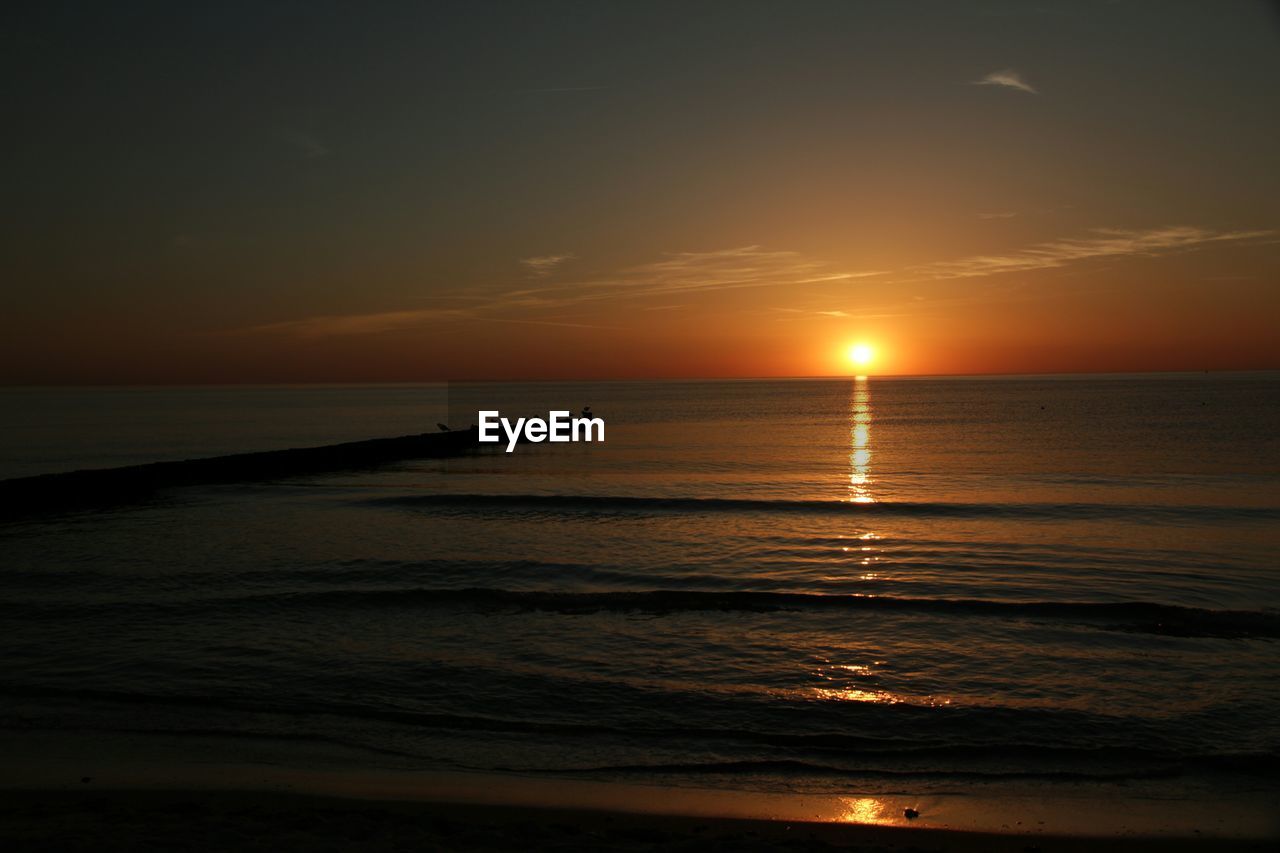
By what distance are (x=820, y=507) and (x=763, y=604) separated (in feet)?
43.6

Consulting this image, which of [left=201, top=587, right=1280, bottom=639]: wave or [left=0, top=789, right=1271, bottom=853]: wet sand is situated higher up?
[left=0, top=789, right=1271, bottom=853]: wet sand

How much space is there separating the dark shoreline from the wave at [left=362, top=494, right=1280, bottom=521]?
8.28 metres

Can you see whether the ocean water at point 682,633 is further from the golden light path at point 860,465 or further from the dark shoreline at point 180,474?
the dark shoreline at point 180,474

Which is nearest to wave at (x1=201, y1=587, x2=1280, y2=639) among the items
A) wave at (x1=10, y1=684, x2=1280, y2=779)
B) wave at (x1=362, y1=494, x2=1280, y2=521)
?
wave at (x1=10, y1=684, x2=1280, y2=779)

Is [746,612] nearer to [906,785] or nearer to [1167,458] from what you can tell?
[906,785]

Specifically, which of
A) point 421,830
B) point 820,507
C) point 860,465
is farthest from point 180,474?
point 421,830

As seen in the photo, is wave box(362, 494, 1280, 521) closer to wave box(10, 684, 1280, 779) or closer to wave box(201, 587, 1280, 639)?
wave box(201, 587, 1280, 639)

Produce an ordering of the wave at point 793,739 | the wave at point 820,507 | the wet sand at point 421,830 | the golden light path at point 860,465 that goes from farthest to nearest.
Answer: the golden light path at point 860,465 → the wave at point 820,507 → the wave at point 793,739 → the wet sand at point 421,830

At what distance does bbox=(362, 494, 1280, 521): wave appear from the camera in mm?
25703

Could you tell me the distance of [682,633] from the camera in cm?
1264

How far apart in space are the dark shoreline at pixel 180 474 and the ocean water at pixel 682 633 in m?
1.95

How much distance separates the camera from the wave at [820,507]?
25703mm

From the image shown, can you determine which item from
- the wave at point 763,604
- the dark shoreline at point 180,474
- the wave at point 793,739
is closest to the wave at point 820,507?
the dark shoreline at point 180,474

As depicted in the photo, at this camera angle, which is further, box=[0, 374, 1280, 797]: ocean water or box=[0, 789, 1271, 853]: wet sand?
box=[0, 374, 1280, 797]: ocean water
